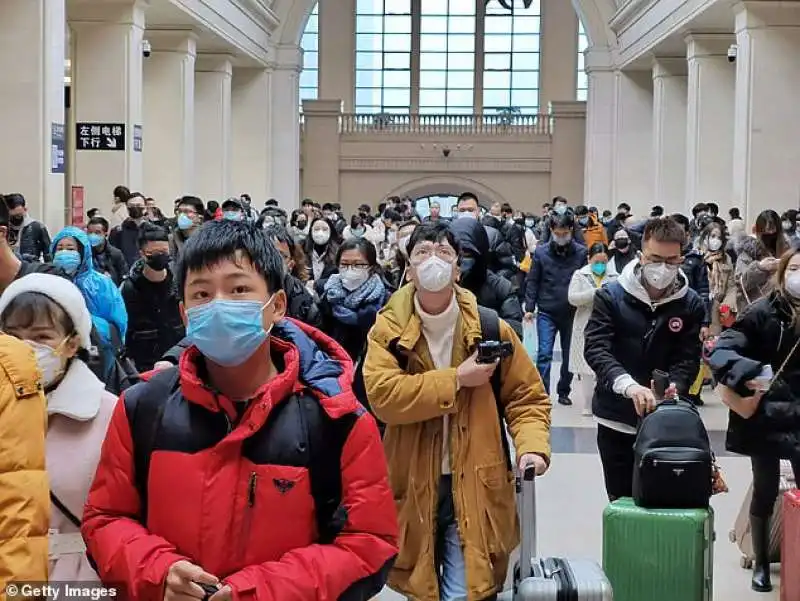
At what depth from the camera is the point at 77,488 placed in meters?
3.12

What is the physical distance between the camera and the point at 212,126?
79.2ft

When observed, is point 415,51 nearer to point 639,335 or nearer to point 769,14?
point 769,14

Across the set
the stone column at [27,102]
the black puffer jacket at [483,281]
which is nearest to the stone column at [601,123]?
the stone column at [27,102]

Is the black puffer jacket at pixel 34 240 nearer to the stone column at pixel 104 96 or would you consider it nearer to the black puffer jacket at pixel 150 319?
the black puffer jacket at pixel 150 319

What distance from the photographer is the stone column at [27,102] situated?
1352 centimetres

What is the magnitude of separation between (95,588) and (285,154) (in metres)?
27.1

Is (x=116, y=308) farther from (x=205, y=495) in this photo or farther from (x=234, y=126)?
(x=234, y=126)

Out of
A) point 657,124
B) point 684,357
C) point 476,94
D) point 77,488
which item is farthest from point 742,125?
point 476,94

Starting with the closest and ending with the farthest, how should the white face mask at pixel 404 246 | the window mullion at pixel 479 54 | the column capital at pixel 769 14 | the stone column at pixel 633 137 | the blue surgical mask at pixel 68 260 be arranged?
1. the white face mask at pixel 404 246
2. the blue surgical mask at pixel 68 260
3. the column capital at pixel 769 14
4. the stone column at pixel 633 137
5. the window mullion at pixel 479 54

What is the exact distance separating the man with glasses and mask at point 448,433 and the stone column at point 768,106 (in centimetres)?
1404

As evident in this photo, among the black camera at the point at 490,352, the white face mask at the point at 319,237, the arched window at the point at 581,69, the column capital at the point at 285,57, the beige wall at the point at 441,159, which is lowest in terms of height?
the black camera at the point at 490,352

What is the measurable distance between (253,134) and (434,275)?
82.4 ft

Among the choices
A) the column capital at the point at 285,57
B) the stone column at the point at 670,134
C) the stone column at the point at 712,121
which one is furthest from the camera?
the column capital at the point at 285,57

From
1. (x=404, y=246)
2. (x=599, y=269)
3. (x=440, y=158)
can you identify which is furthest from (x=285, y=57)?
(x=404, y=246)
